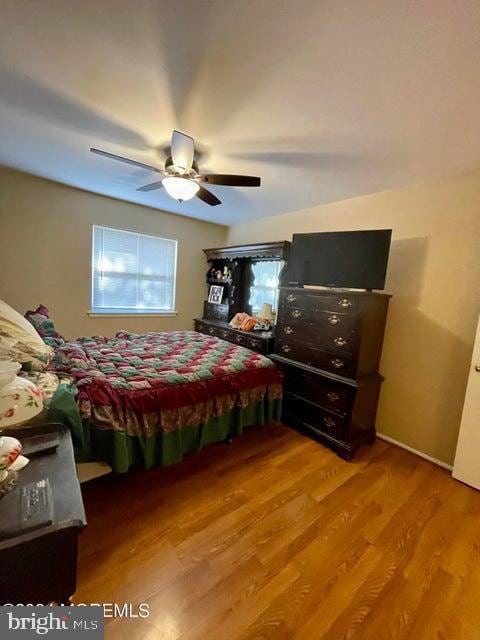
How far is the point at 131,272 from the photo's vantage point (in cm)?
385

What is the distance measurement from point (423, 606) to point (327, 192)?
307cm

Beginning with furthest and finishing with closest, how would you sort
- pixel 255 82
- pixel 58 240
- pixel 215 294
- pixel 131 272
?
1. pixel 215 294
2. pixel 131 272
3. pixel 58 240
4. pixel 255 82

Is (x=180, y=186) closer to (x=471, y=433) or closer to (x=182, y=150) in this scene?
(x=182, y=150)

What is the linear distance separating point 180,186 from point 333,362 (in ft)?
6.36

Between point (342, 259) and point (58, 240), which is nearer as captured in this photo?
point (342, 259)

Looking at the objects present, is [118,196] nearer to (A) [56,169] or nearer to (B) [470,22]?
(A) [56,169]

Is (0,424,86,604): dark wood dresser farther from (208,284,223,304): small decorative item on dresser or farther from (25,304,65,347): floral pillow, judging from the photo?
(208,284,223,304): small decorative item on dresser

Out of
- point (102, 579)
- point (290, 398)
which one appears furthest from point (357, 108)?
point (102, 579)

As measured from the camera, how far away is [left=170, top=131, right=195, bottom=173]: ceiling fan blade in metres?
1.71

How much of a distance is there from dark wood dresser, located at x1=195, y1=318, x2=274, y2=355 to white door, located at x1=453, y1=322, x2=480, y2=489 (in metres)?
1.84

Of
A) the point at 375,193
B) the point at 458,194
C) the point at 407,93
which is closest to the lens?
the point at 407,93

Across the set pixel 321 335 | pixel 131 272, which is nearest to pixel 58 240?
pixel 131 272

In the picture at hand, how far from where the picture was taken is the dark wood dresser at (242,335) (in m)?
3.19

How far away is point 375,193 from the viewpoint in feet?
8.77
